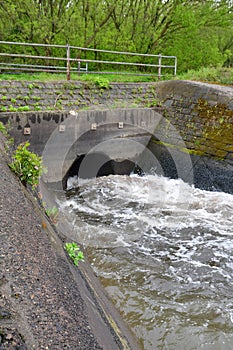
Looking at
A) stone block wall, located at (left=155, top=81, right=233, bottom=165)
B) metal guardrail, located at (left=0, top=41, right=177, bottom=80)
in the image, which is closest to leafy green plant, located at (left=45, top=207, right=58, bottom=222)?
metal guardrail, located at (left=0, top=41, right=177, bottom=80)

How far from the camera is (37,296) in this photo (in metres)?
2.33

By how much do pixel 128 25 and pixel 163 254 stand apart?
1430cm

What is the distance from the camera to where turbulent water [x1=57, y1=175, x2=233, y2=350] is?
4.04m

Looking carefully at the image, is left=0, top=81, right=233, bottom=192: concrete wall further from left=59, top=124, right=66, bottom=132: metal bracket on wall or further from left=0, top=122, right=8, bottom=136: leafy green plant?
left=0, top=122, right=8, bottom=136: leafy green plant

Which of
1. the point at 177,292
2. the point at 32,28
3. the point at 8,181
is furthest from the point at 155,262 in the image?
the point at 32,28

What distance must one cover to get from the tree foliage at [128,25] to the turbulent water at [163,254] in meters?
8.82

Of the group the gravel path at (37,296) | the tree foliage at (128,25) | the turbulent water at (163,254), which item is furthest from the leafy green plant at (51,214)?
the tree foliage at (128,25)

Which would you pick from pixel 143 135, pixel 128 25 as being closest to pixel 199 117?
pixel 143 135

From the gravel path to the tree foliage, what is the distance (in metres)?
12.6

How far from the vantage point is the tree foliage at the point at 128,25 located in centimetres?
1415

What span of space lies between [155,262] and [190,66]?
1505 centimetres

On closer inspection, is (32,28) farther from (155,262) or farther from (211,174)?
(155,262)

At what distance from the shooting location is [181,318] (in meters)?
4.15

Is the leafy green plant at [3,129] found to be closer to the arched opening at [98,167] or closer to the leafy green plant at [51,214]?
the arched opening at [98,167]
